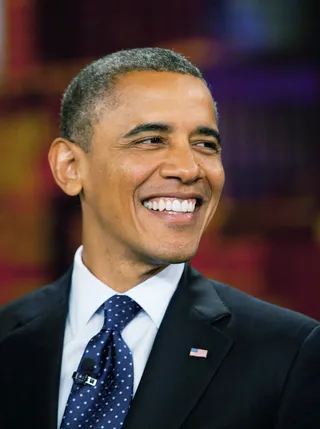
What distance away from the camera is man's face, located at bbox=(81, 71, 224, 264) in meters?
1.72

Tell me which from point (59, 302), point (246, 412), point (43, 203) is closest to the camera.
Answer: point (246, 412)

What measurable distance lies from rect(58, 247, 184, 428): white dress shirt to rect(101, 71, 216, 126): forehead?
0.36 metres

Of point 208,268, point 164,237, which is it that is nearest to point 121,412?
point 164,237

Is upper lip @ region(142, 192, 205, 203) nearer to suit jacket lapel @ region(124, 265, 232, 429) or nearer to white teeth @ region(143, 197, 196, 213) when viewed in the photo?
white teeth @ region(143, 197, 196, 213)

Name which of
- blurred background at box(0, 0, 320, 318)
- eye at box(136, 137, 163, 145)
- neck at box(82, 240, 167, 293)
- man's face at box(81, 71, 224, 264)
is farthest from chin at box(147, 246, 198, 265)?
blurred background at box(0, 0, 320, 318)

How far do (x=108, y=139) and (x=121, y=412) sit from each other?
1.99ft

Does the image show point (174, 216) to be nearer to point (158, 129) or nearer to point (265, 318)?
point (158, 129)

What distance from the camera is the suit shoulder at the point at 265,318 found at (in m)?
1.72

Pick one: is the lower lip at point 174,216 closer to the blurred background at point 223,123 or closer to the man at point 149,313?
the man at point 149,313

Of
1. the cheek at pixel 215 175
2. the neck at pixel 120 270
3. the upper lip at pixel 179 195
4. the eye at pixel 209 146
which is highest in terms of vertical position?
the eye at pixel 209 146

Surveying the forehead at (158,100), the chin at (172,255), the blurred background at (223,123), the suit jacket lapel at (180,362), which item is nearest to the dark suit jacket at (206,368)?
the suit jacket lapel at (180,362)

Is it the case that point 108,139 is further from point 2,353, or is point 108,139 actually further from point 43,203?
point 43,203

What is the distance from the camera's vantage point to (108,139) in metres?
1.80

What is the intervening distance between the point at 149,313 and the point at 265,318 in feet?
0.86
